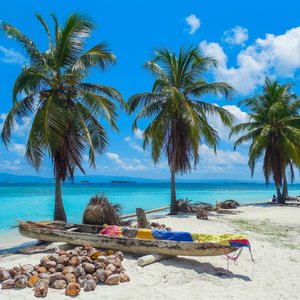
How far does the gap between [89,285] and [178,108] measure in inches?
451

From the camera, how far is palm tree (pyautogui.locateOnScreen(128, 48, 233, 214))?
16.0 metres

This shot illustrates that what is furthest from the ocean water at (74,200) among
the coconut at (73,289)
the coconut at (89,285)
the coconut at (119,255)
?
the coconut at (73,289)

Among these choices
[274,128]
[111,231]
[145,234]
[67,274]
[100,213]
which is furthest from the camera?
[274,128]

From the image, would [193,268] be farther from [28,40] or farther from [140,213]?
[28,40]

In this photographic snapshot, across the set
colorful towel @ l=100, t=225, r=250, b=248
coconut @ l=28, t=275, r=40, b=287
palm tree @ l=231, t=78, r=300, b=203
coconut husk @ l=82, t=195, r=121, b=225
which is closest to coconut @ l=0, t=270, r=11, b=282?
coconut @ l=28, t=275, r=40, b=287

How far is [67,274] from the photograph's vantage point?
5.71m

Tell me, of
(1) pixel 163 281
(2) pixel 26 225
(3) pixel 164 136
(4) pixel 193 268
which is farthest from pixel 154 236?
(3) pixel 164 136

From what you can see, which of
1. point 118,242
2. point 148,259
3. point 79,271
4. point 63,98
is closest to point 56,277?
point 79,271

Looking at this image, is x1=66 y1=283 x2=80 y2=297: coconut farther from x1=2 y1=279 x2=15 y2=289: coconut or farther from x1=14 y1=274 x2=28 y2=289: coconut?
x1=2 y1=279 x2=15 y2=289: coconut

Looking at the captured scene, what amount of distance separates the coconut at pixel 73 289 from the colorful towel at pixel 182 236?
8.68 ft

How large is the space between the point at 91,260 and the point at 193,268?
2004mm

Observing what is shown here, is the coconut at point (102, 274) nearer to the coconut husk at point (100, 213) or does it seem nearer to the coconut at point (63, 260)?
the coconut at point (63, 260)

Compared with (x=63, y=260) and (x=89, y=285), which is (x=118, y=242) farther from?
(x=89, y=285)

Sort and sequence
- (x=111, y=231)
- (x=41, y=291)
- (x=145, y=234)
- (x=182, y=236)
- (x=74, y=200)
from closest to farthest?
(x=41, y=291) → (x=182, y=236) → (x=145, y=234) → (x=111, y=231) → (x=74, y=200)
